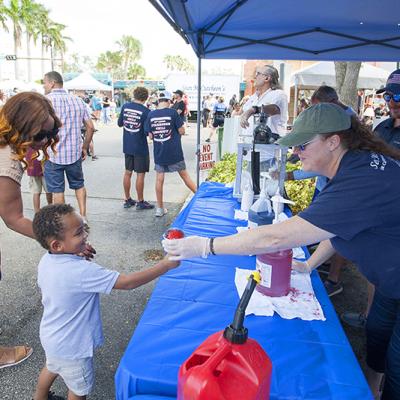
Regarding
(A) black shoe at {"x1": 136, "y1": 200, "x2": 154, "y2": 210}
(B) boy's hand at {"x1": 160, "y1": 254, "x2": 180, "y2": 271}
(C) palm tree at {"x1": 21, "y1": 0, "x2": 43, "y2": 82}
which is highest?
(C) palm tree at {"x1": 21, "y1": 0, "x2": 43, "y2": 82}

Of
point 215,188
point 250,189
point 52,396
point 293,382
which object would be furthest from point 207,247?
point 215,188

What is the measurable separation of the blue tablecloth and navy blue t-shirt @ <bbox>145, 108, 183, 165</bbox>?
12.1ft

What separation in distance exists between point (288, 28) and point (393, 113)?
178 cm

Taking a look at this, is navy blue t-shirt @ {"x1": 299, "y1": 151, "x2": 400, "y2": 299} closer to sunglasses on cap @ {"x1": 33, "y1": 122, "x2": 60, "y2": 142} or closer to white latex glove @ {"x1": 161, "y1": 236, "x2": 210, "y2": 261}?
white latex glove @ {"x1": 161, "y1": 236, "x2": 210, "y2": 261}

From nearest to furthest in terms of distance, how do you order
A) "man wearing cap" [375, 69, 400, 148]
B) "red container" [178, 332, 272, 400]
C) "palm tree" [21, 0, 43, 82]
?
"red container" [178, 332, 272, 400] → "man wearing cap" [375, 69, 400, 148] → "palm tree" [21, 0, 43, 82]

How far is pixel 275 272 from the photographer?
1632mm

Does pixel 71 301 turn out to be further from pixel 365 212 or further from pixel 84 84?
pixel 84 84

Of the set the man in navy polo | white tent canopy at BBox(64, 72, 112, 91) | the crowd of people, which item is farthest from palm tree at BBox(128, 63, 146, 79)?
the crowd of people

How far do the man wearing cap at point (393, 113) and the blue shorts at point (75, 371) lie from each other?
2.64 m

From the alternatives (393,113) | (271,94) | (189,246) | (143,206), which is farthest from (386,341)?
(143,206)

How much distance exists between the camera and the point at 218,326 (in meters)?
1.46

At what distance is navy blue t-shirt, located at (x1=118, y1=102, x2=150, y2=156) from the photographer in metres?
5.64

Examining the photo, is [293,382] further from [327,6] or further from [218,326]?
[327,6]

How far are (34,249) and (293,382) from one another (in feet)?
12.5
